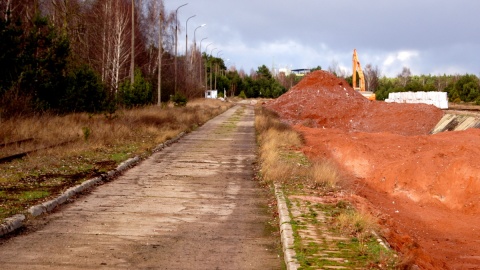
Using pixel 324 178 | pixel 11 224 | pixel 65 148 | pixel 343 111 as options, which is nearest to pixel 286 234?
pixel 11 224

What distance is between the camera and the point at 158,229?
338 inches

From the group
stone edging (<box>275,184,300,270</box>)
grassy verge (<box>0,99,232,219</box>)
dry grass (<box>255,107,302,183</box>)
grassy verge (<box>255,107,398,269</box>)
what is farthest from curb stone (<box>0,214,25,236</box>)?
dry grass (<box>255,107,302,183</box>)

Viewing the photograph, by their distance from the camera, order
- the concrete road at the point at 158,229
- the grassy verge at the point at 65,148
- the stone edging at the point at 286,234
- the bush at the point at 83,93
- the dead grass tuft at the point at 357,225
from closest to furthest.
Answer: the stone edging at the point at 286,234 < the concrete road at the point at 158,229 < the dead grass tuft at the point at 357,225 < the grassy verge at the point at 65,148 < the bush at the point at 83,93

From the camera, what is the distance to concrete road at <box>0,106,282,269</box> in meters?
6.94

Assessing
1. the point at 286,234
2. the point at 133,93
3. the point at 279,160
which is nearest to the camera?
the point at 286,234

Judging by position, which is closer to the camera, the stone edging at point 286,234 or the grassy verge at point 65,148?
A: the stone edging at point 286,234

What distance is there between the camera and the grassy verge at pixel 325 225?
262 inches

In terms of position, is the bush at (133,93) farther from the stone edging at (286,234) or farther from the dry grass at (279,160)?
the stone edging at (286,234)

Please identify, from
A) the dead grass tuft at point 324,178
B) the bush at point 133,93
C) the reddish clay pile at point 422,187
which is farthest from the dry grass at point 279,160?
the bush at point 133,93

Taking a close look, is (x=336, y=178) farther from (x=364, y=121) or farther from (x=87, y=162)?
(x=364, y=121)

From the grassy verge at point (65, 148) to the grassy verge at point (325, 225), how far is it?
4310 mm

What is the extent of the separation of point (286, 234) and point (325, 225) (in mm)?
892

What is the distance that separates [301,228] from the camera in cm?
823

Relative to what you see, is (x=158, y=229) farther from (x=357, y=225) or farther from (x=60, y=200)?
(x=357, y=225)
